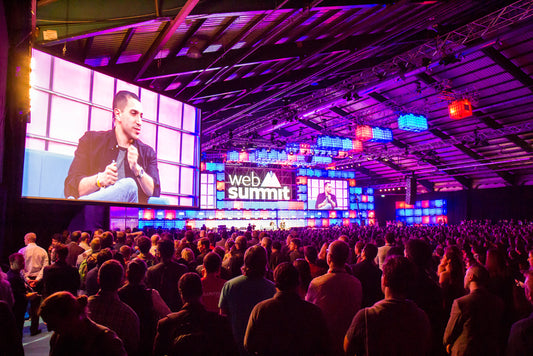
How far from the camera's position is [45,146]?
5.70 metres

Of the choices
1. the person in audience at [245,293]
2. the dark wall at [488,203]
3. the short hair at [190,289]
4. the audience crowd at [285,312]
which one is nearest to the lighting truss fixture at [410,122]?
the audience crowd at [285,312]

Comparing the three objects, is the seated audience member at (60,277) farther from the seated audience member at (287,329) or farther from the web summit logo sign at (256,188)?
the web summit logo sign at (256,188)

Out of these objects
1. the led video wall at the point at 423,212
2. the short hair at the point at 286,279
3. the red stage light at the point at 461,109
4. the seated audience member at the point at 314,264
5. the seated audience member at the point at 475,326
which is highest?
the red stage light at the point at 461,109

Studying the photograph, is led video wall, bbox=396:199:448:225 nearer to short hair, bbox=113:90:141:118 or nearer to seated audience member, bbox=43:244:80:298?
short hair, bbox=113:90:141:118

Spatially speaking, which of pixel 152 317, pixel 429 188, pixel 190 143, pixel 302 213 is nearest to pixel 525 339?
pixel 152 317

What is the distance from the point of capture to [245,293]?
9.43 ft

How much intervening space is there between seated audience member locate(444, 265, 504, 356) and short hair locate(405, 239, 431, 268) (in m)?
0.49

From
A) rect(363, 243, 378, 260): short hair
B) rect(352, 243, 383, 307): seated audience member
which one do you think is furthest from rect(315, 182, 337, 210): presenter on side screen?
rect(352, 243, 383, 307): seated audience member

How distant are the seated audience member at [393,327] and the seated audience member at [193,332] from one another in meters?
0.73

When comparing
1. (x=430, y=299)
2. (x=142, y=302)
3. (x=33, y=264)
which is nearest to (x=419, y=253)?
(x=430, y=299)

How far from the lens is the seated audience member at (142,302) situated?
2906mm

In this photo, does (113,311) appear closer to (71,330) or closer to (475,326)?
(71,330)

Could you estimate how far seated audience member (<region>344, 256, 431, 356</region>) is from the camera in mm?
2055

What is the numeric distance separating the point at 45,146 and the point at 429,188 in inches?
1318
